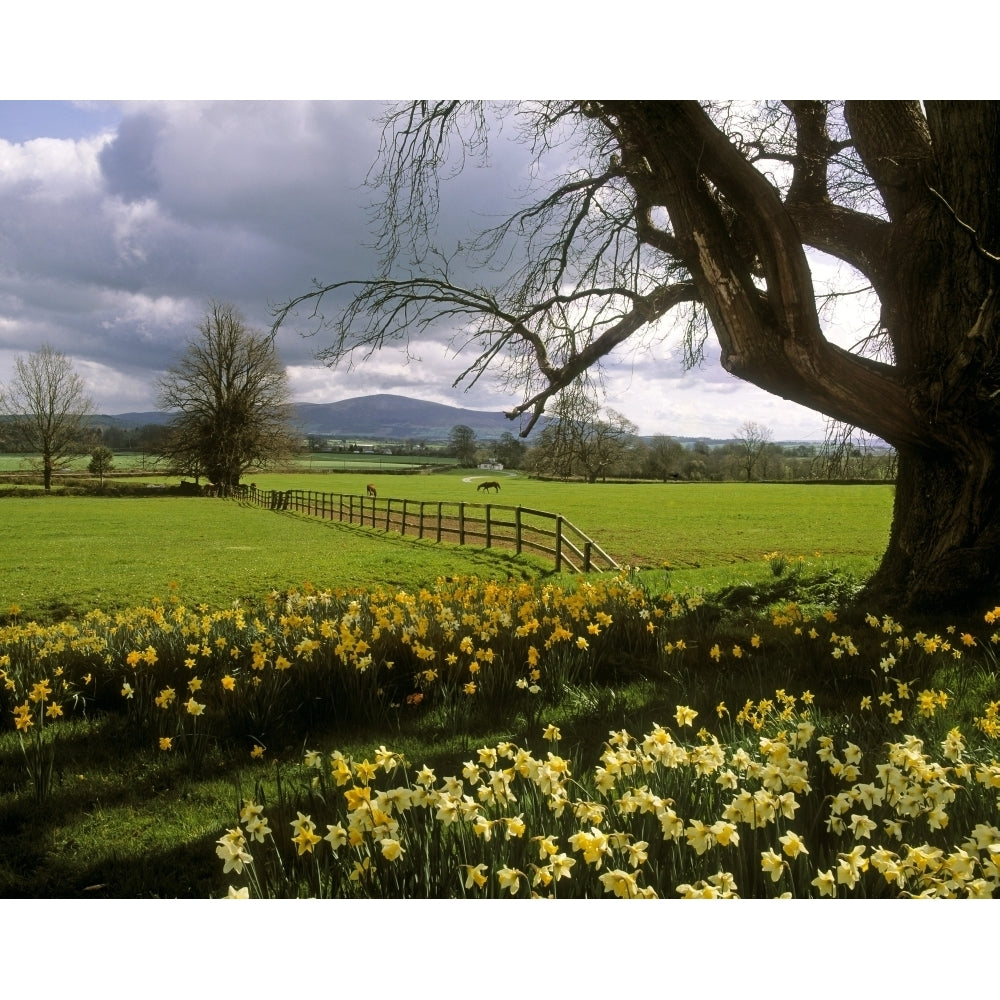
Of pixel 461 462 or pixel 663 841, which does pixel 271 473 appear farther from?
pixel 663 841

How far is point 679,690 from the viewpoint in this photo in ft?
11.3

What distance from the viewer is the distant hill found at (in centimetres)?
465

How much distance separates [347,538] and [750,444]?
3023 mm

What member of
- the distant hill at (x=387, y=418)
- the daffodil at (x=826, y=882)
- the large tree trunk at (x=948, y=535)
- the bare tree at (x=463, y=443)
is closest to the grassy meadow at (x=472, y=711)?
the daffodil at (x=826, y=882)

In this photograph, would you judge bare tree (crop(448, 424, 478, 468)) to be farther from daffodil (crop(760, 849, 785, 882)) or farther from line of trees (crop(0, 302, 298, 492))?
daffodil (crop(760, 849, 785, 882))

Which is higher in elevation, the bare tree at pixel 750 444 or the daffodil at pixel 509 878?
the bare tree at pixel 750 444

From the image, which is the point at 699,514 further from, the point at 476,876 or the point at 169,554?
the point at 476,876

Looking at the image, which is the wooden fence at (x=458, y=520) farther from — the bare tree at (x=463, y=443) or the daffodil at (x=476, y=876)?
the daffodil at (x=476, y=876)

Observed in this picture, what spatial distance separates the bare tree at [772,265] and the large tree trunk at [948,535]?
0.01 metres

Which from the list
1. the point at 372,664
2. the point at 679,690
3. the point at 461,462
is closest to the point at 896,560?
the point at 679,690

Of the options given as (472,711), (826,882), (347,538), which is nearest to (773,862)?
(826,882)

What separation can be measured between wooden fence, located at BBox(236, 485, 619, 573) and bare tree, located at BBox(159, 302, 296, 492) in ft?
0.88

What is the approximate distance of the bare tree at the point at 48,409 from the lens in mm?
4020

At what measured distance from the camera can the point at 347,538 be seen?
507 centimetres
